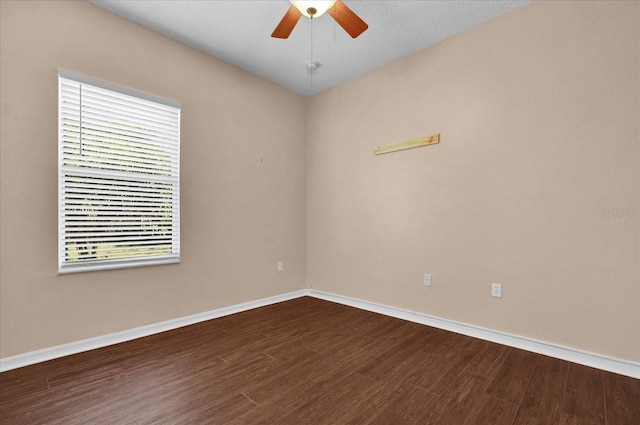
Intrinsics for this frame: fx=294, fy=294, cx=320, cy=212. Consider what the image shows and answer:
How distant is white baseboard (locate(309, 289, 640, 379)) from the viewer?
2.10 metres

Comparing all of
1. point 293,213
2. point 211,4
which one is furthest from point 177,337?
point 211,4

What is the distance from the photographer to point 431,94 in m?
3.10

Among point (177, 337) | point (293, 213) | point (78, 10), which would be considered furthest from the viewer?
point (293, 213)

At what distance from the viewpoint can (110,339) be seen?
255 cm

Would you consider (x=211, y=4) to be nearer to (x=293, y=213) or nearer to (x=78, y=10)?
(x=78, y=10)

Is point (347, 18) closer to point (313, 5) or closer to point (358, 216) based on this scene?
point (313, 5)

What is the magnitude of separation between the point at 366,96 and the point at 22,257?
3652mm

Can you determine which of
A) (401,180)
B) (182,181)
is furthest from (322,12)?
(182,181)

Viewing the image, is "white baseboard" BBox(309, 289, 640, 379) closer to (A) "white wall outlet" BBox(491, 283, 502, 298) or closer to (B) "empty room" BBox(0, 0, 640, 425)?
(B) "empty room" BBox(0, 0, 640, 425)

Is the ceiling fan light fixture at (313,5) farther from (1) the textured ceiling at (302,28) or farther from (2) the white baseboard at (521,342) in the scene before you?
(2) the white baseboard at (521,342)

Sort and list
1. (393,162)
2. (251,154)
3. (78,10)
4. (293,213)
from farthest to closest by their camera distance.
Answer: (293,213), (251,154), (393,162), (78,10)

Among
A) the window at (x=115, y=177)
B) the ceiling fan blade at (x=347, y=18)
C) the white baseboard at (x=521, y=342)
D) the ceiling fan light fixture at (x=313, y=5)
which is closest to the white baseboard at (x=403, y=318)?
the white baseboard at (x=521, y=342)

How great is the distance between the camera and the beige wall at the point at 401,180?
7.08 feet

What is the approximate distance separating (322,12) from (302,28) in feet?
2.81
